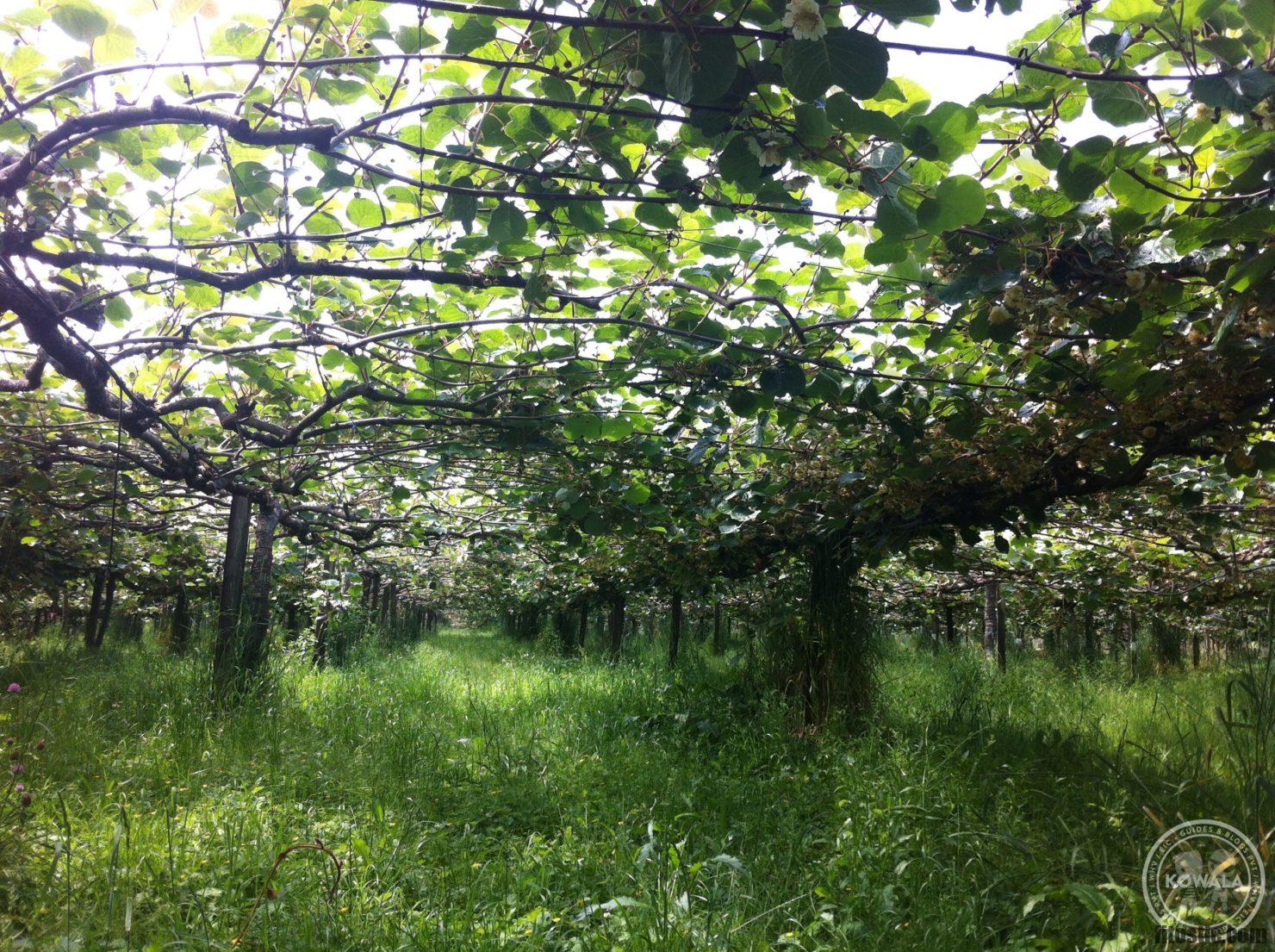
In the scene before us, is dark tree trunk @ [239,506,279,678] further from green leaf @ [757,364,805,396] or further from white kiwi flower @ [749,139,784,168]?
white kiwi flower @ [749,139,784,168]

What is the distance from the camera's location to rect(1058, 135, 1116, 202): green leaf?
5.43ft

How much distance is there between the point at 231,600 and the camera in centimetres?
579

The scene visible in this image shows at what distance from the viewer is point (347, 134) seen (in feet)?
5.73

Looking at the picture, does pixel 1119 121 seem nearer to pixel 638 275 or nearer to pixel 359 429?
pixel 638 275

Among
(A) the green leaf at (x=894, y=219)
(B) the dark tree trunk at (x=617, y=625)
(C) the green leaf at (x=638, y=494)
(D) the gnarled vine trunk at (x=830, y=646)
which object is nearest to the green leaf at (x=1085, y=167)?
(A) the green leaf at (x=894, y=219)

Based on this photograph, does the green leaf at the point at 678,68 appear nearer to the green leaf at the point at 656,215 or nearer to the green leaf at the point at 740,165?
the green leaf at the point at 740,165

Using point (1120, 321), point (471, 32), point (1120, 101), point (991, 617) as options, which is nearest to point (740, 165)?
point (471, 32)

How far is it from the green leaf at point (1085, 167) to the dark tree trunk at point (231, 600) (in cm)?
606

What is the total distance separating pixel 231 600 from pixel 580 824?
3.77 metres

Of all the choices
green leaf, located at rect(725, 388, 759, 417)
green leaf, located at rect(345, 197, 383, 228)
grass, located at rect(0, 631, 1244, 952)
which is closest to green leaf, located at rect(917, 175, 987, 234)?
green leaf, located at rect(725, 388, 759, 417)

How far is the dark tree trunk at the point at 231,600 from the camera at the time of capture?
18.3ft

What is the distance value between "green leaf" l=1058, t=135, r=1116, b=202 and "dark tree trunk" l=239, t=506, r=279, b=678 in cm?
613

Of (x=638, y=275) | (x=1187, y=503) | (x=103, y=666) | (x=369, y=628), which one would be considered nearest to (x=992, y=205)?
(x=638, y=275)

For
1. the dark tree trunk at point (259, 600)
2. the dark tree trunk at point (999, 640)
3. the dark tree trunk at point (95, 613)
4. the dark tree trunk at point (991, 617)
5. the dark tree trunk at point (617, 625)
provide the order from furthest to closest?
the dark tree trunk at point (617, 625)
the dark tree trunk at point (95, 613)
the dark tree trunk at point (999, 640)
the dark tree trunk at point (991, 617)
the dark tree trunk at point (259, 600)
